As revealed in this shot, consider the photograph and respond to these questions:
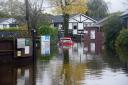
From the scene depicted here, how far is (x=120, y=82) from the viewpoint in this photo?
16328mm

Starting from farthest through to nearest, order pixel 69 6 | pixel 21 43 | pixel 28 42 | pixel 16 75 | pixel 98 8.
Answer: pixel 98 8, pixel 69 6, pixel 28 42, pixel 21 43, pixel 16 75

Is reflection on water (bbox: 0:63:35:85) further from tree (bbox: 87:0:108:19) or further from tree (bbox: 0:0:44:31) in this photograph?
tree (bbox: 87:0:108:19)

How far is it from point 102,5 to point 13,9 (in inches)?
1749

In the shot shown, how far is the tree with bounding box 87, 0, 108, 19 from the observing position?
117375mm

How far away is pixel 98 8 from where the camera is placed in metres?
117

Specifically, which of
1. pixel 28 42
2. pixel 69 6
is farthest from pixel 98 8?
pixel 28 42

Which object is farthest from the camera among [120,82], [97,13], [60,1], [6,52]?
[97,13]

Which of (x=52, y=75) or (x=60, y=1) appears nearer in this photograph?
(x=52, y=75)

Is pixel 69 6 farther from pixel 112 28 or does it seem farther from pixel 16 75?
pixel 16 75

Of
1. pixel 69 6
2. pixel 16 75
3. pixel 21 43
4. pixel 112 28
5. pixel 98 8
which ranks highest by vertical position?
pixel 98 8

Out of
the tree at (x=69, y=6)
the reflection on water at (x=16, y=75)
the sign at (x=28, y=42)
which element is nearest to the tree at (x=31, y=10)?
the tree at (x=69, y=6)

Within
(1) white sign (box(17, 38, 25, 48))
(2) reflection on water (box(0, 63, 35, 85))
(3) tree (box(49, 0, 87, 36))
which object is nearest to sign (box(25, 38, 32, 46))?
(1) white sign (box(17, 38, 25, 48))

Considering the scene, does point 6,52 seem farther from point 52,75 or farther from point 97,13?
point 97,13

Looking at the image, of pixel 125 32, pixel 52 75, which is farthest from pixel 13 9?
pixel 52 75
